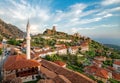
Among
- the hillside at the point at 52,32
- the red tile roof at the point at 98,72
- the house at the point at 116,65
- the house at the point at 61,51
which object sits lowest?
the house at the point at 116,65

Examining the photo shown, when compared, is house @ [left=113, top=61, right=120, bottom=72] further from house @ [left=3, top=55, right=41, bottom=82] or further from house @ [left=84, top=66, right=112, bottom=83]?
house @ [left=3, top=55, right=41, bottom=82]

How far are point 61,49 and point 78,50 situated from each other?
611 inches

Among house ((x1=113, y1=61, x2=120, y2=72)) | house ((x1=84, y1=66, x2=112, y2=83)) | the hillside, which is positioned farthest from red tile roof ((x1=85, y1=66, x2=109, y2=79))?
the hillside

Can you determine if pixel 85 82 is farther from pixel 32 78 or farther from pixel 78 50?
pixel 78 50

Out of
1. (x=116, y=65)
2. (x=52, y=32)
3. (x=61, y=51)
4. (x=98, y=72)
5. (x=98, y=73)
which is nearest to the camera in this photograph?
(x=98, y=73)

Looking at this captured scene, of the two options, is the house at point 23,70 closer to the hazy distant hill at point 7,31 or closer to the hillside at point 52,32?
the hazy distant hill at point 7,31

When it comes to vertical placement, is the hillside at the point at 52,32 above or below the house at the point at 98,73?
above

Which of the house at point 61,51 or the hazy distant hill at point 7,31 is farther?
the hazy distant hill at point 7,31

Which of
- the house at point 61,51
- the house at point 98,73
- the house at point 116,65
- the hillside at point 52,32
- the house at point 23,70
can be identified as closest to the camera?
the house at point 23,70

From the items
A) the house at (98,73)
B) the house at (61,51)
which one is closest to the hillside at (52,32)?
the house at (61,51)

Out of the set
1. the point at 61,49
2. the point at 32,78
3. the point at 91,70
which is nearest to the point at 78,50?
the point at 61,49

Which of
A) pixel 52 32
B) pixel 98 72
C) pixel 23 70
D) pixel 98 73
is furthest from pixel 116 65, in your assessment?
pixel 52 32

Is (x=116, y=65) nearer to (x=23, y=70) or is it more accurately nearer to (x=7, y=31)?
(x=23, y=70)

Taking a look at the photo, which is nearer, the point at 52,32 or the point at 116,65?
the point at 116,65
